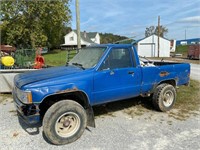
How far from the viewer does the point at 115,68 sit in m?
4.82

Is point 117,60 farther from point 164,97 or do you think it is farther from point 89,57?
point 164,97

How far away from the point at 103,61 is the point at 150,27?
7888cm

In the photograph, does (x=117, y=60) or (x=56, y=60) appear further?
(x=56, y=60)

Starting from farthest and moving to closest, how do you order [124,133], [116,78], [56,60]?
[56,60]
[116,78]
[124,133]

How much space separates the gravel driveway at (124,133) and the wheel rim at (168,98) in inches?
10.3

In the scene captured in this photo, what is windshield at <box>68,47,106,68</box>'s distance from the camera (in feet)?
15.6

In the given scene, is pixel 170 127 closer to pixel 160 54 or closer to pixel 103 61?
pixel 103 61

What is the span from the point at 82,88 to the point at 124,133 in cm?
137

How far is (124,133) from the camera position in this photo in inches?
178

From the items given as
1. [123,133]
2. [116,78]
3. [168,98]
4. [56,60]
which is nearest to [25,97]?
[116,78]

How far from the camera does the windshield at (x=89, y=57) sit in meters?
4.77

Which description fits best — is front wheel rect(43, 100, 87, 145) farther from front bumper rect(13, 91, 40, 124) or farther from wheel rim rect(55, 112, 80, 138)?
front bumper rect(13, 91, 40, 124)

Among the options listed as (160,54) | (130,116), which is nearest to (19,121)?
(130,116)

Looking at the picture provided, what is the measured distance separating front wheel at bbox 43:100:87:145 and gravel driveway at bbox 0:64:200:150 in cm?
16
